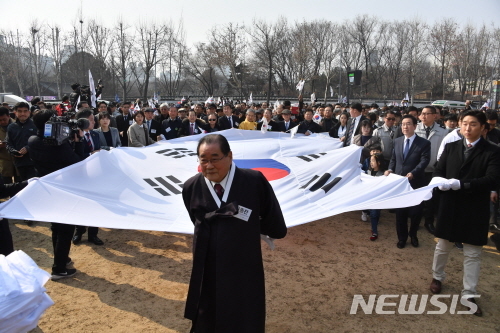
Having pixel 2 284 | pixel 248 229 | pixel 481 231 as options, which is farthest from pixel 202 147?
pixel 481 231

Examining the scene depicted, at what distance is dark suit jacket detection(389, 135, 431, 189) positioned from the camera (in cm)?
484

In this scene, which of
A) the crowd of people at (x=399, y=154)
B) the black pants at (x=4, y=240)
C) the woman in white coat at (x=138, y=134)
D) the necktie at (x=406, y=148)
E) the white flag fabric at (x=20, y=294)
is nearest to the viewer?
the white flag fabric at (x=20, y=294)

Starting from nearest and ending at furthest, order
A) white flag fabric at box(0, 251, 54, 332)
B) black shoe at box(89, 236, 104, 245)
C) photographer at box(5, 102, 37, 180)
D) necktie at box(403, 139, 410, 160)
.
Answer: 1. white flag fabric at box(0, 251, 54, 332)
2. necktie at box(403, 139, 410, 160)
3. black shoe at box(89, 236, 104, 245)
4. photographer at box(5, 102, 37, 180)

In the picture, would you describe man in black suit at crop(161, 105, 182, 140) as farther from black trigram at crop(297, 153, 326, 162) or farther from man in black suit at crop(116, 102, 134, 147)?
black trigram at crop(297, 153, 326, 162)

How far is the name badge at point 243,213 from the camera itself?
221 cm

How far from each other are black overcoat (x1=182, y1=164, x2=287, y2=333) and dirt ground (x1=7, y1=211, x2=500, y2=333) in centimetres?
131

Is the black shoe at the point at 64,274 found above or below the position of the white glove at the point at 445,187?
below

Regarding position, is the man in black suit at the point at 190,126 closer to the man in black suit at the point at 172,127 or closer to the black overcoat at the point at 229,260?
the man in black suit at the point at 172,127

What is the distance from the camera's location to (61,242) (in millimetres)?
4176

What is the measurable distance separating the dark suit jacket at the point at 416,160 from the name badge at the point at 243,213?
3.42m

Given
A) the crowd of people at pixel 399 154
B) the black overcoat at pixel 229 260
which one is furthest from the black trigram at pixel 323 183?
the black overcoat at pixel 229 260

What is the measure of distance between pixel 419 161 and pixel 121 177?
4.07m

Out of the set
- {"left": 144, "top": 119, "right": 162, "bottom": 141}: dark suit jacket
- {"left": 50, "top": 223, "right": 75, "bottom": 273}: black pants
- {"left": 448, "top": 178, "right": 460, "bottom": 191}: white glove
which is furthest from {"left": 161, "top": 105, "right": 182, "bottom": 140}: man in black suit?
{"left": 448, "top": 178, "right": 460, "bottom": 191}: white glove

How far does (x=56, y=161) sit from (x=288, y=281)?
3.17 metres
